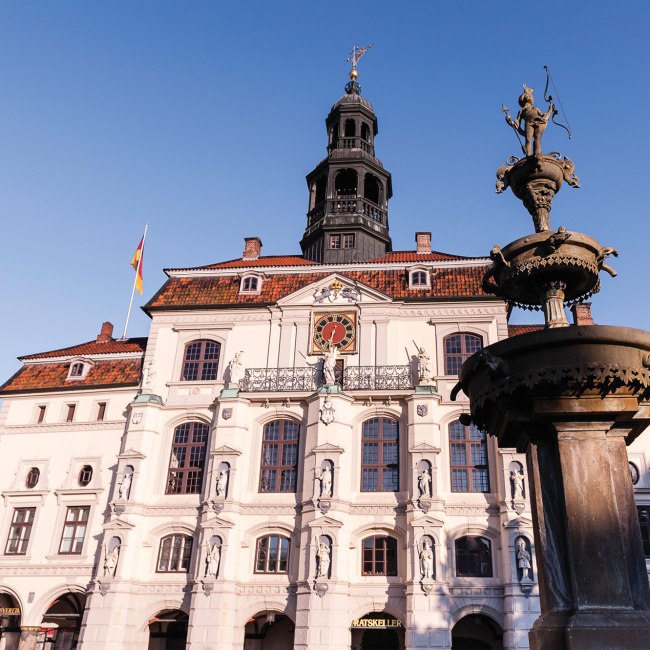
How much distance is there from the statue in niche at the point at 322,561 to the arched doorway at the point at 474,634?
6183 mm

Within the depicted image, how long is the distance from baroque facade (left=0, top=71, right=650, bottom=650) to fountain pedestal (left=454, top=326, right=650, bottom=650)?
17940 millimetres


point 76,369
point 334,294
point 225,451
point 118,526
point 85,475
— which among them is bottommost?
point 118,526

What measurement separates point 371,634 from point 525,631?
6.89 metres

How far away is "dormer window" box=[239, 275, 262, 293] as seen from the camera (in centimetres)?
3350

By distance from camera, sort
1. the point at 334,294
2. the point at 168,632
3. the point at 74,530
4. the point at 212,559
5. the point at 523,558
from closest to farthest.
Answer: the point at 523,558, the point at 212,559, the point at 168,632, the point at 74,530, the point at 334,294

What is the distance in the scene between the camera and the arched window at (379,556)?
26.3m

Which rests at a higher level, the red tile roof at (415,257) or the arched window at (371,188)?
the arched window at (371,188)

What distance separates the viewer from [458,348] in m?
30.5

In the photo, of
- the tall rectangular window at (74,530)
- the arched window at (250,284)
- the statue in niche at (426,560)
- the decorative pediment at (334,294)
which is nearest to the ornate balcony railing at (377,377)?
the decorative pediment at (334,294)

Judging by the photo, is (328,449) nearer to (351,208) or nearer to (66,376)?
(66,376)

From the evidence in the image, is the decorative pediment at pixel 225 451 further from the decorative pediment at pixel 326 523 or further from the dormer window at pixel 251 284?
the dormer window at pixel 251 284

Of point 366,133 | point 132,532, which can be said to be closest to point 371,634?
point 132,532

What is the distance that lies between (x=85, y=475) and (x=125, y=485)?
3.32 meters

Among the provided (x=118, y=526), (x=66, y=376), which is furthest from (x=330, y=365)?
(x=66, y=376)
